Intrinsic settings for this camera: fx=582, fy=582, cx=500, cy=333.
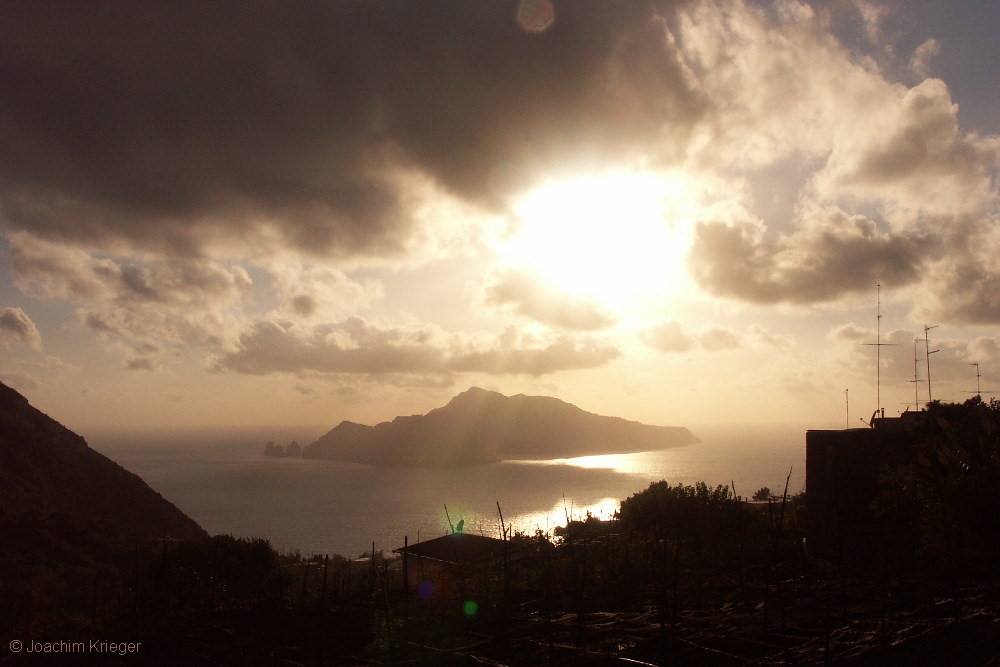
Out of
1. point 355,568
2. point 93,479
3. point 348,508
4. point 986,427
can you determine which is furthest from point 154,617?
point 348,508

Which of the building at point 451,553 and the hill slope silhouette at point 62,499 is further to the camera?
the hill slope silhouette at point 62,499

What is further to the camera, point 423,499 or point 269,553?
point 423,499

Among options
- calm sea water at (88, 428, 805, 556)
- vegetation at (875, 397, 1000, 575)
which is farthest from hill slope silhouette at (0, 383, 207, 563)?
vegetation at (875, 397, 1000, 575)

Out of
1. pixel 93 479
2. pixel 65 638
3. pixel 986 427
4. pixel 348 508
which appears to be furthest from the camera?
pixel 348 508

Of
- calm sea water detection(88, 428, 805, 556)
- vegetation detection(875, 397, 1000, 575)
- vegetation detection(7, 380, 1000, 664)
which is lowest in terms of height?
calm sea water detection(88, 428, 805, 556)

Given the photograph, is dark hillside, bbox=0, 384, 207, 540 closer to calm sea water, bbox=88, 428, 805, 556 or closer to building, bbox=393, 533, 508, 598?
calm sea water, bbox=88, 428, 805, 556

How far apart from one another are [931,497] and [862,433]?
479 inches

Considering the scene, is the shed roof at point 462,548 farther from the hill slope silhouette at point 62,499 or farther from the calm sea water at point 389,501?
the calm sea water at point 389,501

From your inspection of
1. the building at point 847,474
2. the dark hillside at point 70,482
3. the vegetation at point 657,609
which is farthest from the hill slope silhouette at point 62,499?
the building at point 847,474

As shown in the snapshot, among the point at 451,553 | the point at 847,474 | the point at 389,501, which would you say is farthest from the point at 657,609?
the point at 389,501

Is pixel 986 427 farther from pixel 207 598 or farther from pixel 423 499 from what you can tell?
pixel 423 499

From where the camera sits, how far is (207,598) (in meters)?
15.5

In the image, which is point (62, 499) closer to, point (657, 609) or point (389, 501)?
point (657, 609)

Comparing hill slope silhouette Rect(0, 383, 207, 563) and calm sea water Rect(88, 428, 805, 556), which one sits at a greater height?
hill slope silhouette Rect(0, 383, 207, 563)
